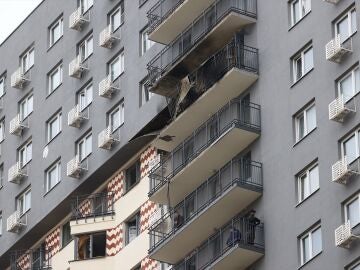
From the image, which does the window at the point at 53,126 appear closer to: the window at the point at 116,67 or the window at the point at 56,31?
the window at the point at 56,31

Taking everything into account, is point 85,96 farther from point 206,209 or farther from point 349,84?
point 349,84

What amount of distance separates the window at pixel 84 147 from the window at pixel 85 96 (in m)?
1.47

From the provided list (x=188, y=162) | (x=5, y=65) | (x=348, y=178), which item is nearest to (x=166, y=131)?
(x=188, y=162)

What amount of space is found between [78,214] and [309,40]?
657 inches

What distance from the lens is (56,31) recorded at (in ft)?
265

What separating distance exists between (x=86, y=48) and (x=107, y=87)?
4.06 meters

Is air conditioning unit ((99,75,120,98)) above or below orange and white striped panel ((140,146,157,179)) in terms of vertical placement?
above

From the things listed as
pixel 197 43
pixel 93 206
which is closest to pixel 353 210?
pixel 197 43

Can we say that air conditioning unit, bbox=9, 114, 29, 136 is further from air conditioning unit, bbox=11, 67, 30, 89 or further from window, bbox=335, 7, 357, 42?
window, bbox=335, 7, 357, 42

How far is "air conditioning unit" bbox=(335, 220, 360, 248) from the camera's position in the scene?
5656 cm

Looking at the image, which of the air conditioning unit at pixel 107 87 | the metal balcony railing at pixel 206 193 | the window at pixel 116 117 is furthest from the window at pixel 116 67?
the metal balcony railing at pixel 206 193

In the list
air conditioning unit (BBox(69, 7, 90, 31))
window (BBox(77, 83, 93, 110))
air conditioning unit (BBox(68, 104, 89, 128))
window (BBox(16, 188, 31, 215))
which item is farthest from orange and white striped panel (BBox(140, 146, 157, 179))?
window (BBox(16, 188, 31, 215))

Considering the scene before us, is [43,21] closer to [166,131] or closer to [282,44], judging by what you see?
[166,131]

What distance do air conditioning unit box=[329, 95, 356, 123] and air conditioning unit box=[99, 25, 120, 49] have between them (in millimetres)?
17543
